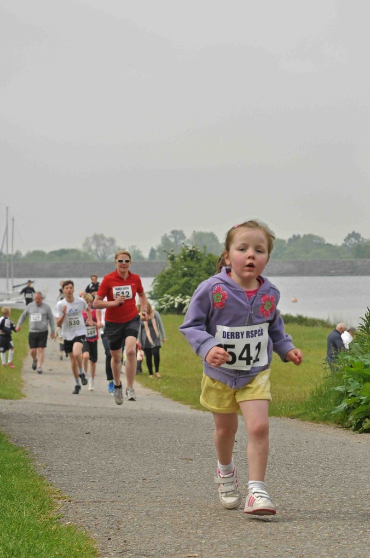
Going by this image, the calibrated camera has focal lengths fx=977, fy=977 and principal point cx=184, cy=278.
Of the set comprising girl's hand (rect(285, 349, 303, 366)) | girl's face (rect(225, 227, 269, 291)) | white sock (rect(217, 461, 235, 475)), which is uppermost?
girl's face (rect(225, 227, 269, 291))

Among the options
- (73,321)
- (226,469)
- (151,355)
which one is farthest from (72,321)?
(226,469)

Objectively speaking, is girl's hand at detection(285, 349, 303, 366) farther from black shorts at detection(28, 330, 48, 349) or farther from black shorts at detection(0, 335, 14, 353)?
black shorts at detection(0, 335, 14, 353)

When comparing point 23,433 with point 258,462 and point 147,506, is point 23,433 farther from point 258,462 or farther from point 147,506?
point 258,462

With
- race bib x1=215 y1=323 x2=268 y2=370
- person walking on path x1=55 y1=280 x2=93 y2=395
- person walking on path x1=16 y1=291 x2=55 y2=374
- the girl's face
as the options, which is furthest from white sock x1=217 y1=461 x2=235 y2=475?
person walking on path x1=16 y1=291 x2=55 y2=374

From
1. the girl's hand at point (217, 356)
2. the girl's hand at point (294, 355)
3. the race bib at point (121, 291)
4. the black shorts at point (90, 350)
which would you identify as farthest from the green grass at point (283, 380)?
the girl's hand at point (217, 356)

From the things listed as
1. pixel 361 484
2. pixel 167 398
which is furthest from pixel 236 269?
pixel 167 398

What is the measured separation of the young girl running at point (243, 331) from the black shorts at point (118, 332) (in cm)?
692

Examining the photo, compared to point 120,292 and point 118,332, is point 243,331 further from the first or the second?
point 118,332

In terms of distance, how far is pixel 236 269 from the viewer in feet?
19.2

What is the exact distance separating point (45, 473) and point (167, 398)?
1075 centimetres

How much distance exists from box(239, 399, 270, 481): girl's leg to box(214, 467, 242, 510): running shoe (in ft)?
1.46

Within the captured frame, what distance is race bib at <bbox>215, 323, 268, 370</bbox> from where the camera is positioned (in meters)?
5.80

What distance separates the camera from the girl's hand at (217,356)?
561 cm

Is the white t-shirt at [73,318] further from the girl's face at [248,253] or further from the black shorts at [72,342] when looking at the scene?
the girl's face at [248,253]
